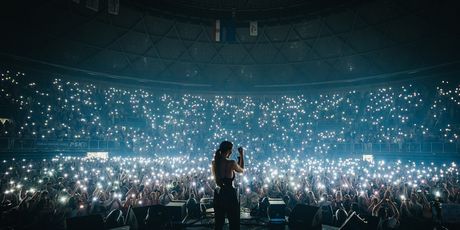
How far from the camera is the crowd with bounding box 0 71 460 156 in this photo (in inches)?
816

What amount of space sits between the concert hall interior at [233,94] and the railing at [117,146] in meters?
0.09

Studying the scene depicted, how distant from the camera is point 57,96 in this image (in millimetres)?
22688

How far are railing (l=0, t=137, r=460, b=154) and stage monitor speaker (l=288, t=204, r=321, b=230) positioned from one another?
1810 centimetres

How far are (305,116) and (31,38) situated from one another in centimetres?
2401

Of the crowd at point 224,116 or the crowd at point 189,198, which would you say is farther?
the crowd at point 224,116

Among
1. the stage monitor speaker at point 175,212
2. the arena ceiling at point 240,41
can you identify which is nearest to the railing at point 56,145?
the arena ceiling at point 240,41

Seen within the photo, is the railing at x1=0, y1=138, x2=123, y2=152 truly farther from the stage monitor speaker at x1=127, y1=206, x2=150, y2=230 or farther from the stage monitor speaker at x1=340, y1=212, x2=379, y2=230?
the stage monitor speaker at x1=340, y1=212, x2=379, y2=230

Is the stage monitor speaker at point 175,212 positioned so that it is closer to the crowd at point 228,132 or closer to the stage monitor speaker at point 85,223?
the stage monitor speaker at point 85,223

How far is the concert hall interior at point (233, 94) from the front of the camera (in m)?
17.2

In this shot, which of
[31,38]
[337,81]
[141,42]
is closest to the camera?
[31,38]

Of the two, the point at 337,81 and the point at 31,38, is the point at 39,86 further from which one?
the point at 337,81

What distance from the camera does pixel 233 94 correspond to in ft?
97.3

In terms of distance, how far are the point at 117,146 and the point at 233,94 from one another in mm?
12561

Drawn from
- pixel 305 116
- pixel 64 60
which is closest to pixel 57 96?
pixel 64 60
